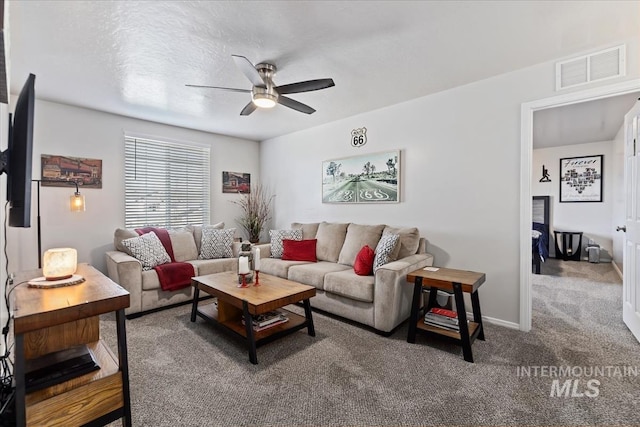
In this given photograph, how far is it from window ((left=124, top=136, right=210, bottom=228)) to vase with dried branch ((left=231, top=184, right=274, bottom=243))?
65 cm

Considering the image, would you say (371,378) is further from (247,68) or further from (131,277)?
(131,277)

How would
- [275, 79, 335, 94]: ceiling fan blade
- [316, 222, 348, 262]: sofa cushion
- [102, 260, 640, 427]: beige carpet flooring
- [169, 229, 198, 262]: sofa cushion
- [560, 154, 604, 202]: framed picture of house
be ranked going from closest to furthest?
1. [102, 260, 640, 427]: beige carpet flooring
2. [275, 79, 335, 94]: ceiling fan blade
3. [316, 222, 348, 262]: sofa cushion
4. [169, 229, 198, 262]: sofa cushion
5. [560, 154, 604, 202]: framed picture of house

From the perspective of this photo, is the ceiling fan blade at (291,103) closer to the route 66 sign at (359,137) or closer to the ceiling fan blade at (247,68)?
the ceiling fan blade at (247,68)

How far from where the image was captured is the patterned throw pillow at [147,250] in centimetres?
344

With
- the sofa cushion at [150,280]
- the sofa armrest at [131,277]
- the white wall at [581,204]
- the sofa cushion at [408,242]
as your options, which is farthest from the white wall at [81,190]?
the white wall at [581,204]

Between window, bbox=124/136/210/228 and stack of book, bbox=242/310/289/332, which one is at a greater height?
window, bbox=124/136/210/228

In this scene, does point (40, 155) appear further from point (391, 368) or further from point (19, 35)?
point (391, 368)

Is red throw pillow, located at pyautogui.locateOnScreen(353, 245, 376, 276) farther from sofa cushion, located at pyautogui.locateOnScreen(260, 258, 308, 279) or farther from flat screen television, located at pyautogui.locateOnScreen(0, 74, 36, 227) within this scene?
flat screen television, located at pyautogui.locateOnScreen(0, 74, 36, 227)

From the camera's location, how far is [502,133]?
9.52 feet

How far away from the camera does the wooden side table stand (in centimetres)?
232

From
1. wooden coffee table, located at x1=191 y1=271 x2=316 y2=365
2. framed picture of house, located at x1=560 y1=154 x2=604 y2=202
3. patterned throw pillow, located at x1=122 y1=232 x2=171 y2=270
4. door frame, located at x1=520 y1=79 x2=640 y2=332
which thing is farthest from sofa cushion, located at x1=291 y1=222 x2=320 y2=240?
framed picture of house, located at x1=560 y1=154 x2=604 y2=202

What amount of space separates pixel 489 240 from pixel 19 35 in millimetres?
4264

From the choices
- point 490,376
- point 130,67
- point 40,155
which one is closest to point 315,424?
point 490,376

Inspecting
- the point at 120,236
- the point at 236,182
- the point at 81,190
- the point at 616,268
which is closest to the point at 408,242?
the point at 236,182
